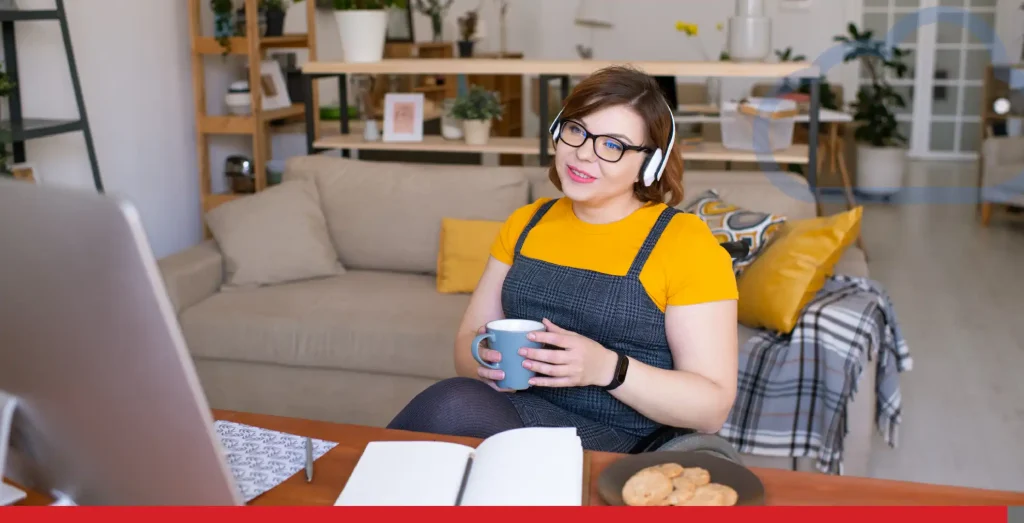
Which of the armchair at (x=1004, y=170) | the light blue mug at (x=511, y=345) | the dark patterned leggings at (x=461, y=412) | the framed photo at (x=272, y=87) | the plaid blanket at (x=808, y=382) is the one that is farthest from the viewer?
the armchair at (x=1004, y=170)

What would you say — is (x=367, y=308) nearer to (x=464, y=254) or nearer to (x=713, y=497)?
(x=464, y=254)

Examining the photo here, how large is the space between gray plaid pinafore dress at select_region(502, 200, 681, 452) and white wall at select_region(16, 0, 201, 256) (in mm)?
2288

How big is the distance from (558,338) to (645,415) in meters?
0.26

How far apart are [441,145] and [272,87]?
43.8 inches

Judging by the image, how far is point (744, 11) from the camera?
3.47m

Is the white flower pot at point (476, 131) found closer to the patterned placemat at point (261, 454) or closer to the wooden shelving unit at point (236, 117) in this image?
the wooden shelving unit at point (236, 117)

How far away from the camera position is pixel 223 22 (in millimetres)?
4078

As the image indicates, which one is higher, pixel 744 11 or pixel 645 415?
pixel 744 11

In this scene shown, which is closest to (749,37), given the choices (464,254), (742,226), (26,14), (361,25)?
(742,226)

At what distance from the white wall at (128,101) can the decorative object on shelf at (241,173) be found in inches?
6.3

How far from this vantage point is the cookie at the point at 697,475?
103 cm

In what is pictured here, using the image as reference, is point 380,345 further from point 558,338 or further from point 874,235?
point 874,235

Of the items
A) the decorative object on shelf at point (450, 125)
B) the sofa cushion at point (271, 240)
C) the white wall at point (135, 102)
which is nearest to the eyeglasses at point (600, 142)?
the sofa cushion at point (271, 240)

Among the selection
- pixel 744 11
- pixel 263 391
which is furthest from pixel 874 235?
pixel 263 391
